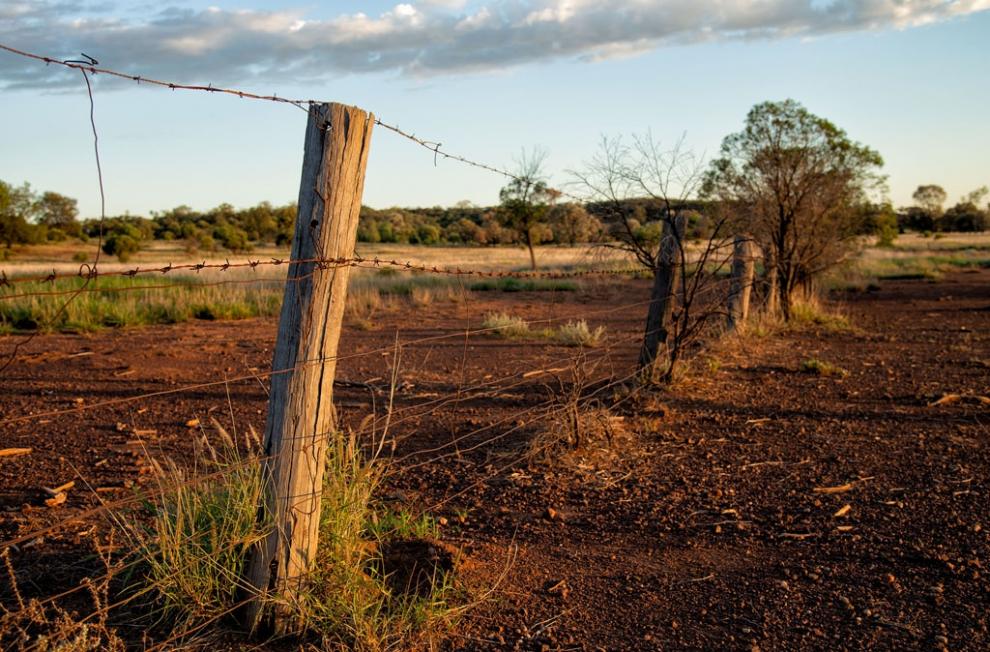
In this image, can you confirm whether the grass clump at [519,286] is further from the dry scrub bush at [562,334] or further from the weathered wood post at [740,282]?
the weathered wood post at [740,282]

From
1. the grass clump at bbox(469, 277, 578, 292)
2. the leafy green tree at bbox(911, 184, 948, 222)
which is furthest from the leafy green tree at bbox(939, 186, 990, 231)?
the grass clump at bbox(469, 277, 578, 292)

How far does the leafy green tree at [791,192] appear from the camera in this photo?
1502 cm

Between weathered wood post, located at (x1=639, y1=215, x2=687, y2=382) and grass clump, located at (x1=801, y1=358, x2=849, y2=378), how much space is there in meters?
2.43

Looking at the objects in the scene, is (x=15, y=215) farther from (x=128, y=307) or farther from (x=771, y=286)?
(x=771, y=286)

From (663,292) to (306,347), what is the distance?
551cm

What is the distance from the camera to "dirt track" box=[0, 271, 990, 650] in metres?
4.04

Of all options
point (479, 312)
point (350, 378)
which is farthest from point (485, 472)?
point (479, 312)

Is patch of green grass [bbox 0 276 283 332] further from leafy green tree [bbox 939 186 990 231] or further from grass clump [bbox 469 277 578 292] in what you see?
leafy green tree [bbox 939 186 990 231]

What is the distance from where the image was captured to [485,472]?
20.4 ft

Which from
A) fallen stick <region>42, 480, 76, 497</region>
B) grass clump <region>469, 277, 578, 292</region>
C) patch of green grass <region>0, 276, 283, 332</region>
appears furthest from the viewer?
grass clump <region>469, 277, 578, 292</region>

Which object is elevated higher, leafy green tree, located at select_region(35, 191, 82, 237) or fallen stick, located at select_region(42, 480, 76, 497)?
leafy green tree, located at select_region(35, 191, 82, 237)

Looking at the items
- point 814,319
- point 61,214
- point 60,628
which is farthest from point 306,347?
point 61,214

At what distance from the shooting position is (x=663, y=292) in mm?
8398

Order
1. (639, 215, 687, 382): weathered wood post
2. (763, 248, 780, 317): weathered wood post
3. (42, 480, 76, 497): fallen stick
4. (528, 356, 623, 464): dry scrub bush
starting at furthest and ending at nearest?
(763, 248, 780, 317): weathered wood post → (639, 215, 687, 382): weathered wood post → (528, 356, 623, 464): dry scrub bush → (42, 480, 76, 497): fallen stick
